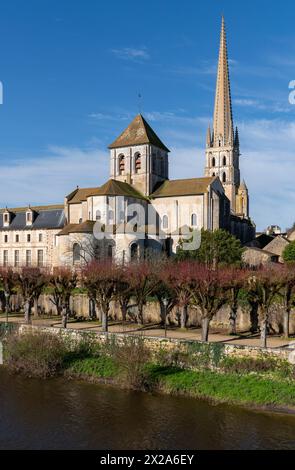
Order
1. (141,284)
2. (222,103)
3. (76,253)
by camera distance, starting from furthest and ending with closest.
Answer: (222,103) < (76,253) < (141,284)

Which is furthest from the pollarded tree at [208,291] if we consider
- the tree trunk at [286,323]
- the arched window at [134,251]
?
the arched window at [134,251]

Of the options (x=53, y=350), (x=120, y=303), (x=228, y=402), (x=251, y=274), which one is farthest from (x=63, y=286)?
(x=228, y=402)

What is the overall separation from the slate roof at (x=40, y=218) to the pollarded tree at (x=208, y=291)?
106 ft

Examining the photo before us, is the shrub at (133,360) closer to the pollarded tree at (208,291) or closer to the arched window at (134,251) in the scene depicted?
the pollarded tree at (208,291)

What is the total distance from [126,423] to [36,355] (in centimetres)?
734

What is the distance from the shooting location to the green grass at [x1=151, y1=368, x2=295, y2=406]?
59.8 feet

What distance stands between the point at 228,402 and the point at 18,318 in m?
19.1

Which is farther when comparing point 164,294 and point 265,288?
point 164,294

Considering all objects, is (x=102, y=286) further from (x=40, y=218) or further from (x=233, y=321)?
(x=40, y=218)

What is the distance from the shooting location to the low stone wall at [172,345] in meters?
19.6

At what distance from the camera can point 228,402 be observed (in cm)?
1856

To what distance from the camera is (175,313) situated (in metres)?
31.6

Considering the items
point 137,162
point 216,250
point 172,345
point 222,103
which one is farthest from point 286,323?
point 222,103

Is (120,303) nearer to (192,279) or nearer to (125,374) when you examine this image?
(192,279)
